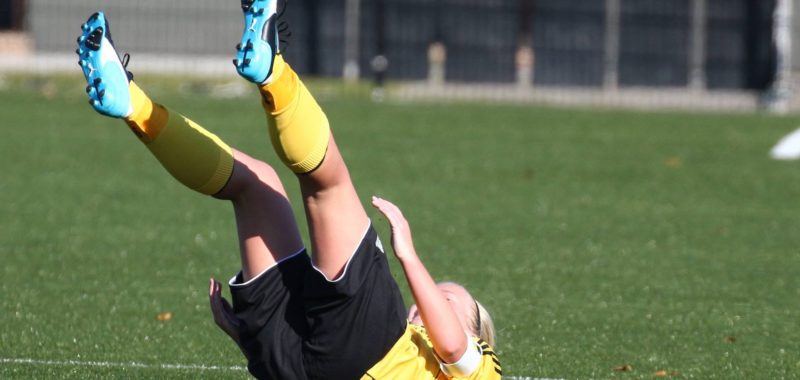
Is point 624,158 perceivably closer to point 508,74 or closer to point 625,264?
point 625,264

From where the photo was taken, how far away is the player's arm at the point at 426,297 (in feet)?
15.1

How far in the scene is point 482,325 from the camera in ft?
17.4

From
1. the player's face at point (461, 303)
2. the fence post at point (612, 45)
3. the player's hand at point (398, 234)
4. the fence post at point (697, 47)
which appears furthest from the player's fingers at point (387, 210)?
the fence post at point (697, 47)

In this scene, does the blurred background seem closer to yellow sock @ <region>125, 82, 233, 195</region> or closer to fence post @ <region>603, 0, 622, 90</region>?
fence post @ <region>603, 0, 622, 90</region>

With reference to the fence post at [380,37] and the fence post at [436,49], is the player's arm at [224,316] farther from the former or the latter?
the fence post at [436,49]

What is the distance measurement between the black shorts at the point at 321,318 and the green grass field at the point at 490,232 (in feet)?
3.47

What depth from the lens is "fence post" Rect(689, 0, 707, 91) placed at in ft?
64.4

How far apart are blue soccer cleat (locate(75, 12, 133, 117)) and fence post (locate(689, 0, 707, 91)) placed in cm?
1584

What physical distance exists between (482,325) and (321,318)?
2.85 ft

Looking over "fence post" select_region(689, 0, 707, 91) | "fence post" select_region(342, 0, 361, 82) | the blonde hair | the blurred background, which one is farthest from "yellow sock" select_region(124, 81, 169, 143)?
"fence post" select_region(689, 0, 707, 91)

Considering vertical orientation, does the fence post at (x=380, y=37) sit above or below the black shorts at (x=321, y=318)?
below

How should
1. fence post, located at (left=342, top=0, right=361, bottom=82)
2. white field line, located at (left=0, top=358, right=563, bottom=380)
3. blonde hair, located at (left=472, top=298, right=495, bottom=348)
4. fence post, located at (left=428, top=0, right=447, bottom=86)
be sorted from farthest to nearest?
fence post, located at (left=428, top=0, right=447, bottom=86), fence post, located at (left=342, top=0, right=361, bottom=82), white field line, located at (left=0, top=358, right=563, bottom=380), blonde hair, located at (left=472, top=298, right=495, bottom=348)

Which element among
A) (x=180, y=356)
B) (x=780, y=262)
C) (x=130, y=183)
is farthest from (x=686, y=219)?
(x=180, y=356)

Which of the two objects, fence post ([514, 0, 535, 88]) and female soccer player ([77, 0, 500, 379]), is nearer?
female soccer player ([77, 0, 500, 379])
